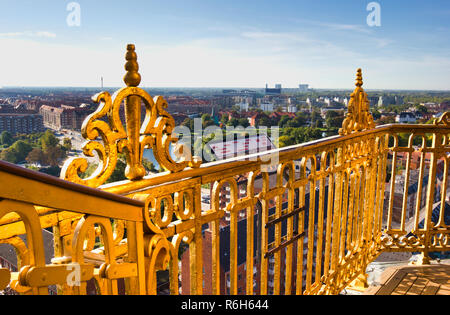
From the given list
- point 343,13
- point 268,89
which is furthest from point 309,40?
point 268,89

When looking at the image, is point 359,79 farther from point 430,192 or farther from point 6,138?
point 6,138

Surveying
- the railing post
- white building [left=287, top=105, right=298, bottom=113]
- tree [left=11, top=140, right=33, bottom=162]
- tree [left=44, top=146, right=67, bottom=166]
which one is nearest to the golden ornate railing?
tree [left=44, top=146, right=67, bottom=166]

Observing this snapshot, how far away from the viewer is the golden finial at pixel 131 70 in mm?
1383

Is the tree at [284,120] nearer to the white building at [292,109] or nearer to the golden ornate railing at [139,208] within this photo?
the white building at [292,109]

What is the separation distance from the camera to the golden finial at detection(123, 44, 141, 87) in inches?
54.4

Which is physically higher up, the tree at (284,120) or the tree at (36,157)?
the tree at (284,120)

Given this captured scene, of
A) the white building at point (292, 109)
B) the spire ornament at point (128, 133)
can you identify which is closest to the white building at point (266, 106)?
the white building at point (292, 109)

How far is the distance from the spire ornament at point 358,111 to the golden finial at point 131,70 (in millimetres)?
2173

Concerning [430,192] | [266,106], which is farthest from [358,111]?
[266,106]

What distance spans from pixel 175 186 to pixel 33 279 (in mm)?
761

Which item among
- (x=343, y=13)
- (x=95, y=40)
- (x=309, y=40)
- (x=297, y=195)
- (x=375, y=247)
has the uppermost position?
(x=343, y=13)

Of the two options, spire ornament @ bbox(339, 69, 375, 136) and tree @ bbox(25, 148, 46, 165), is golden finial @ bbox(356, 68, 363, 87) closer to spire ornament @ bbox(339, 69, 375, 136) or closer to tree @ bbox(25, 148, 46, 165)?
spire ornament @ bbox(339, 69, 375, 136)

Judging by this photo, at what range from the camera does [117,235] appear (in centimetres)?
138
